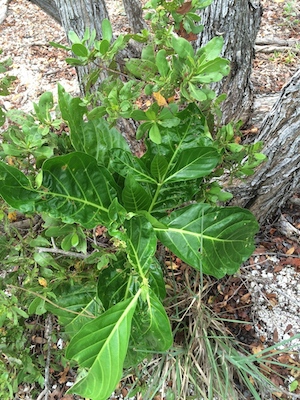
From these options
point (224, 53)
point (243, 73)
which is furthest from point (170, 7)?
point (243, 73)

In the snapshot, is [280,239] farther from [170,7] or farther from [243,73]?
[170,7]

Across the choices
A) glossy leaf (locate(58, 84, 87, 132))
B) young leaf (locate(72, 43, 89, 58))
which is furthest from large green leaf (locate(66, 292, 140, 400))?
young leaf (locate(72, 43, 89, 58))

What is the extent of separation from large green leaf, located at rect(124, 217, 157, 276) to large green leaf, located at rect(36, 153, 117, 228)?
79 millimetres

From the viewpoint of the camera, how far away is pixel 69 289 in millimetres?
1204

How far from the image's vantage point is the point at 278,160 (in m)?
1.42

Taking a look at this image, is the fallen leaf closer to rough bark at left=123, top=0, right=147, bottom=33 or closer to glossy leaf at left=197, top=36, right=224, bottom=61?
glossy leaf at left=197, top=36, right=224, bottom=61

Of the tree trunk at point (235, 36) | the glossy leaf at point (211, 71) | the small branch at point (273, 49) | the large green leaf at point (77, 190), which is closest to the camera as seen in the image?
the glossy leaf at point (211, 71)

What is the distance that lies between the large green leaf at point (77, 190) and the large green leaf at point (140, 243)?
79 millimetres

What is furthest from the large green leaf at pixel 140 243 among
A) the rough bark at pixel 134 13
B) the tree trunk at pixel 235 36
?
the rough bark at pixel 134 13

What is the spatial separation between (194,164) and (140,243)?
0.25 m

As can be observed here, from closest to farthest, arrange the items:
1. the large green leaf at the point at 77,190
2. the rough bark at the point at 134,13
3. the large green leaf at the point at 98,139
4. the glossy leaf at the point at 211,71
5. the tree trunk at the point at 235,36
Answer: the glossy leaf at the point at 211,71, the large green leaf at the point at 77,190, the large green leaf at the point at 98,139, the tree trunk at the point at 235,36, the rough bark at the point at 134,13

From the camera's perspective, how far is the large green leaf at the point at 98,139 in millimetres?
1021

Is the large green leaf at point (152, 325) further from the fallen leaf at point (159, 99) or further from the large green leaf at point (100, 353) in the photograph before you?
the fallen leaf at point (159, 99)

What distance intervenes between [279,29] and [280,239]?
1937 mm
